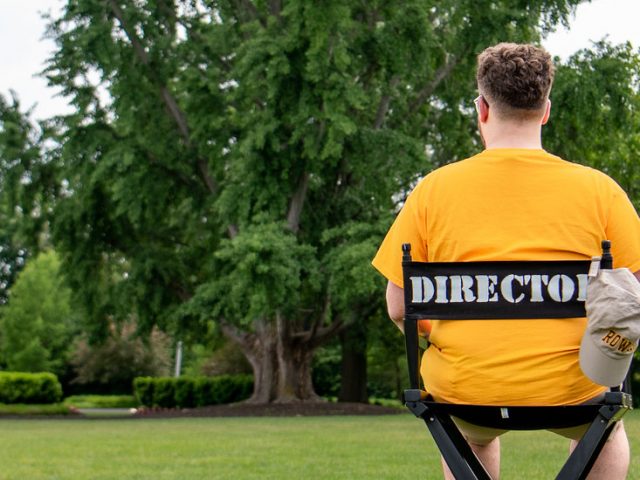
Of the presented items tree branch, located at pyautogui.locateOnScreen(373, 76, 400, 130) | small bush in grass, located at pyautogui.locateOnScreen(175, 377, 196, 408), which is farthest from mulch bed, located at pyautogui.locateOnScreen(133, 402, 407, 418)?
small bush in grass, located at pyautogui.locateOnScreen(175, 377, 196, 408)

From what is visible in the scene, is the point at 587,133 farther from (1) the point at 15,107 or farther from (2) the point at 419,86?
(1) the point at 15,107

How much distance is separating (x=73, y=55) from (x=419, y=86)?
899 centimetres

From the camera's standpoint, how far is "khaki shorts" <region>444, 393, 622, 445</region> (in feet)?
9.42

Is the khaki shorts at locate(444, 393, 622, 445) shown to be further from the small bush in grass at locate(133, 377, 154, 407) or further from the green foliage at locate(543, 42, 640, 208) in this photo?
the small bush in grass at locate(133, 377, 154, 407)

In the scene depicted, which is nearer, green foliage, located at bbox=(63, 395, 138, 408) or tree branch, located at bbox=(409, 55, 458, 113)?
tree branch, located at bbox=(409, 55, 458, 113)

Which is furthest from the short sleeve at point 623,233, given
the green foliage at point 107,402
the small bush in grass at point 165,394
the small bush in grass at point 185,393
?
the green foliage at point 107,402

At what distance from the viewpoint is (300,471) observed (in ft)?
32.0

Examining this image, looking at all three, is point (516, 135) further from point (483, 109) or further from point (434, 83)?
point (434, 83)

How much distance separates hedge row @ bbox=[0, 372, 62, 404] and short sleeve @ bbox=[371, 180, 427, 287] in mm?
35008

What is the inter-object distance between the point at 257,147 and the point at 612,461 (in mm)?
20064

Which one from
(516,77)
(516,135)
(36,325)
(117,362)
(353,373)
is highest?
(36,325)

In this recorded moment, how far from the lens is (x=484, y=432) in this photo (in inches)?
117

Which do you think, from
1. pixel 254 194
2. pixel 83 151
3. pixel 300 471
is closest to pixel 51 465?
pixel 300 471

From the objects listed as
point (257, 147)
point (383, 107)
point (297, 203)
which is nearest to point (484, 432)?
point (257, 147)
